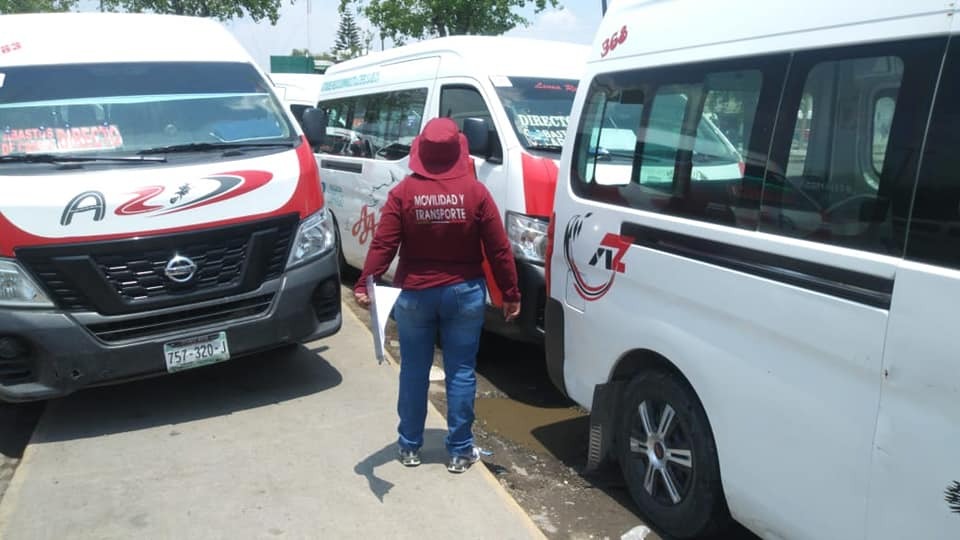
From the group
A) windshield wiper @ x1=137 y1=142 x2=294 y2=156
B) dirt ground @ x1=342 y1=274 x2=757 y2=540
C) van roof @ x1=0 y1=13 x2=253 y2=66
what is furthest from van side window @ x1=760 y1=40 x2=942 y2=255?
van roof @ x1=0 y1=13 x2=253 y2=66

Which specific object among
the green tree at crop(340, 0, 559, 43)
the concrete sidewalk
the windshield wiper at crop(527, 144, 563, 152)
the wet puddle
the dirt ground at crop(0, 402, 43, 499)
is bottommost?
the dirt ground at crop(0, 402, 43, 499)

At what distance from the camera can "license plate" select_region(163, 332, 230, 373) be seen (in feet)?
14.8

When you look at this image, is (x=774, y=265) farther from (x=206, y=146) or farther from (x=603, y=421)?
(x=206, y=146)

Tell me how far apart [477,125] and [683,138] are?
2.22m

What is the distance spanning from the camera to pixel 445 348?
399 centimetres

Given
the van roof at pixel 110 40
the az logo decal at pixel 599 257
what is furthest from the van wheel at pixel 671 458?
the van roof at pixel 110 40

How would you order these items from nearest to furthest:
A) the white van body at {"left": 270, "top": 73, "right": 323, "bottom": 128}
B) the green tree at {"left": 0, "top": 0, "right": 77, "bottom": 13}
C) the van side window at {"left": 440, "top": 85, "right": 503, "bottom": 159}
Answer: the van side window at {"left": 440, "top": 85, "right": 503, "bottom": 159}
the white van body at {"left": 270, "top": 73, "right": 323, "bottom": 128}
the green tree at {"left": 0, "top": 0, "right": 77, "bottom": 13}

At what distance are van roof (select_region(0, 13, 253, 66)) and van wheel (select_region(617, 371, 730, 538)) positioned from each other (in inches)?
147

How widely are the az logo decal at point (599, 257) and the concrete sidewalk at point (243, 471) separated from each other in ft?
3.46

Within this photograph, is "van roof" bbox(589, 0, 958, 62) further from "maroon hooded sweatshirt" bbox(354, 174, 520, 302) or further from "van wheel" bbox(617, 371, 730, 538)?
"van wheel" bbox(617, 371, 730, 538)

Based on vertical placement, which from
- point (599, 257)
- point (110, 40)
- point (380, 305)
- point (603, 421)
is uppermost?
point (110, 40)

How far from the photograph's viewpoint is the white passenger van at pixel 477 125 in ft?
17.3

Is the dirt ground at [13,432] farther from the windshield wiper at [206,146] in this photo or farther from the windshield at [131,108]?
the windshield wiper at [206,146]

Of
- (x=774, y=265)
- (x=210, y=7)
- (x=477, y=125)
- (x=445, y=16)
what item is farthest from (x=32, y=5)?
(x=774, y=265)
